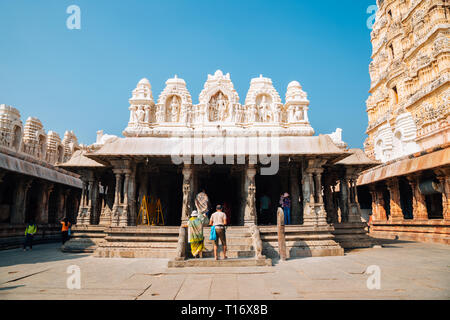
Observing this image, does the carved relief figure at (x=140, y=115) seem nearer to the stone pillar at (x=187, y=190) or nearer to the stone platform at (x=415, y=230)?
the stone pillar at (x=187, y=190)

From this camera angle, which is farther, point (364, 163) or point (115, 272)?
point (364, 163)

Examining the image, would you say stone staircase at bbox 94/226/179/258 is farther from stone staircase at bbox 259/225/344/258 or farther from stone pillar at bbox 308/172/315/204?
stone pillar at bbox 308/172/315/204

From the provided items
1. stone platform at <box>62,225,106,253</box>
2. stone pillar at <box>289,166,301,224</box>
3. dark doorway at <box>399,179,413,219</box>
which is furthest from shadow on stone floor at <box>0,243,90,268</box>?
dark doorway at <box>399,179,413,219</box>

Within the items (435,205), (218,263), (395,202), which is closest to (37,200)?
(218,263)

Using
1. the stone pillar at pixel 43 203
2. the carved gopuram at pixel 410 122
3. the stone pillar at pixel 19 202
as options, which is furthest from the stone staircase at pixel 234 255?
the stone pillar at pixel 43 203

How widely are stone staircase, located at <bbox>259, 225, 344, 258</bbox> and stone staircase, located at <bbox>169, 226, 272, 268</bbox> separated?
0.71 meters

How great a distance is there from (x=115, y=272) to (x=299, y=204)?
10.0 m

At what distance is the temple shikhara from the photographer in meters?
11.5

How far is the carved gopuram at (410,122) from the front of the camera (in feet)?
51.4

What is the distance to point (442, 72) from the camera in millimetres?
21453

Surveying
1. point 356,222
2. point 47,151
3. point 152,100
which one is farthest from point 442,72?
point 47,151

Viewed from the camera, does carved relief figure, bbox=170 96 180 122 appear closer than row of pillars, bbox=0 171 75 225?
No
